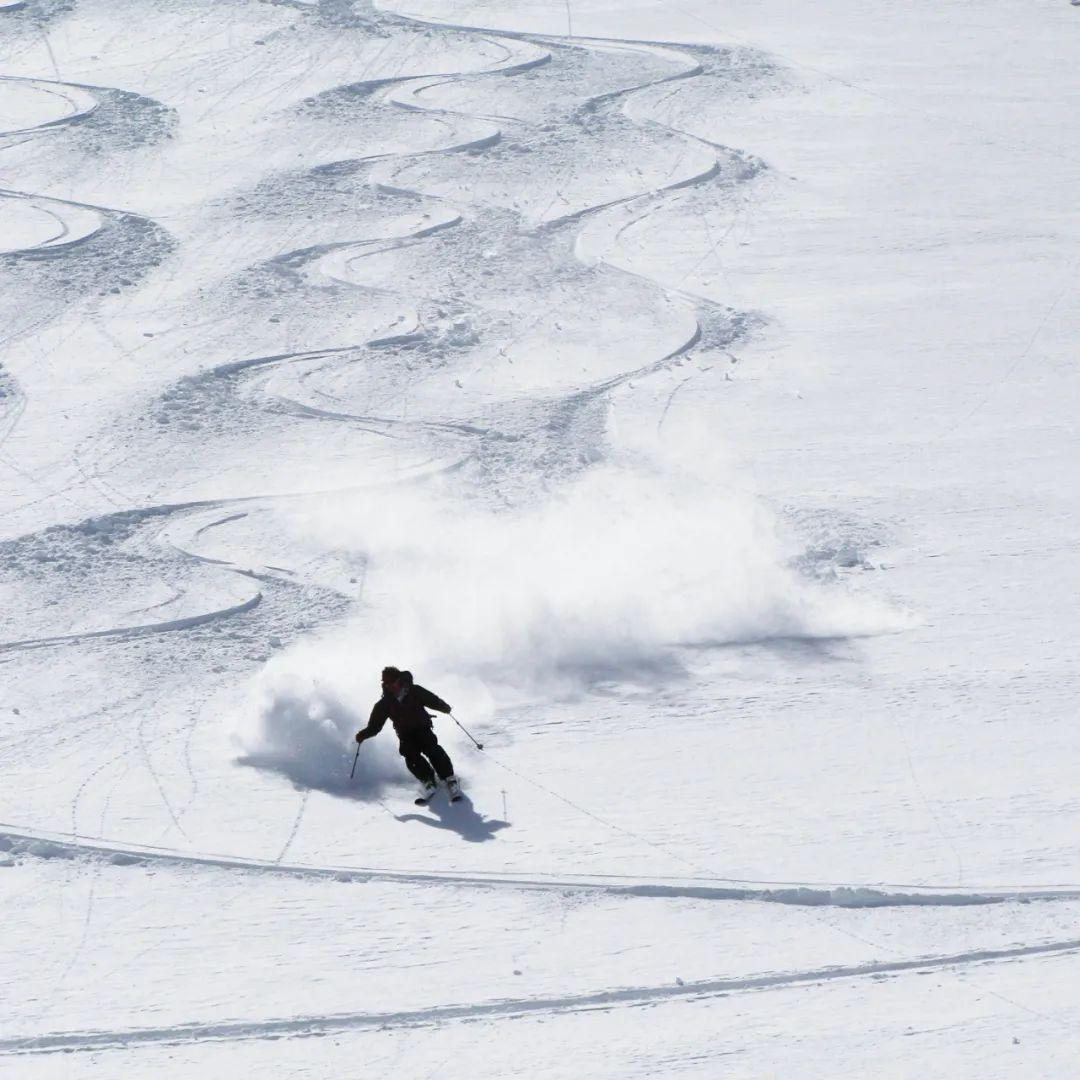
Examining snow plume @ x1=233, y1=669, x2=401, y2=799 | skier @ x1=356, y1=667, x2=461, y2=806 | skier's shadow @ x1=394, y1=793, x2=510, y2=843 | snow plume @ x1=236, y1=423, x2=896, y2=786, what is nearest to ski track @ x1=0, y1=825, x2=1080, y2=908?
skier's shadow @ x1=394, y1=793, x2=510, y2=843

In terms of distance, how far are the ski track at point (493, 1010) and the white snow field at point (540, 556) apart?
0.9 inches

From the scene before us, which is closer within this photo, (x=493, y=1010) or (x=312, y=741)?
(x=493, y=1010)

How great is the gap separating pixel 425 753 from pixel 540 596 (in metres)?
2.19

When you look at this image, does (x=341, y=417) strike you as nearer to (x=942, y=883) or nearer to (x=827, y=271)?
(x=827, y=271)

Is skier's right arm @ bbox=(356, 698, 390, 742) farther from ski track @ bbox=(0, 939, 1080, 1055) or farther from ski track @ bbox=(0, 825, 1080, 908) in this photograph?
ski track @ bbox=(0, 939, 1080, 1055)

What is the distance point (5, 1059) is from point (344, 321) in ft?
30.5

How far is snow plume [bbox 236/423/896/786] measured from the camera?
9.54 metres

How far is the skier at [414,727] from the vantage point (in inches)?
336

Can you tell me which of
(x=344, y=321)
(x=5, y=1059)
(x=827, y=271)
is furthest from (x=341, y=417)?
(x=5, y=1059)

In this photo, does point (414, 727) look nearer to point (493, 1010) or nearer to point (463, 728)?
point (463, 728)

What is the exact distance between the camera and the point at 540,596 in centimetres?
1058

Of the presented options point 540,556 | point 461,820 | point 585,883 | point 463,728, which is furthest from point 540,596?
point 585,883

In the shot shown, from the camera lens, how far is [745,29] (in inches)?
891

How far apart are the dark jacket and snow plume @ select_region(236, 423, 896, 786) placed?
0.46 meters
